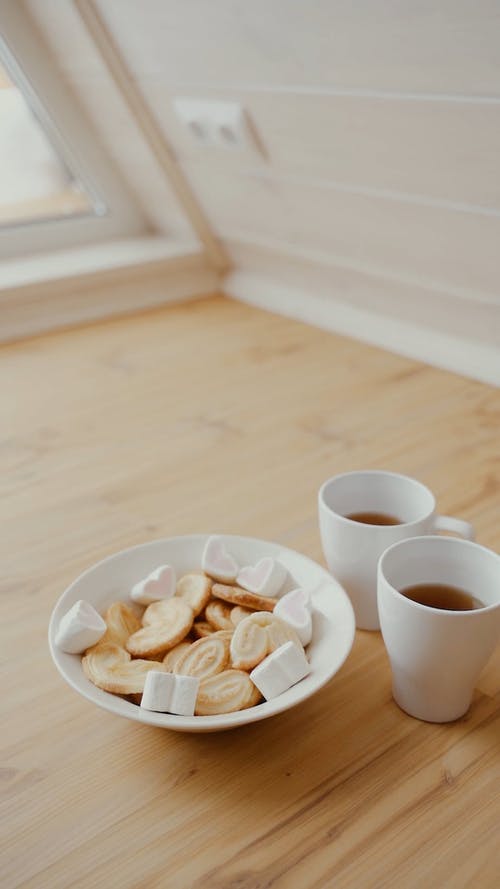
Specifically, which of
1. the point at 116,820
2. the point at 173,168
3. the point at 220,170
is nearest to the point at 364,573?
the point at 116,820

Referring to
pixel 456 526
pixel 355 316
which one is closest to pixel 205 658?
pixel 456 526

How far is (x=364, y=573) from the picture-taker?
2.28 feet

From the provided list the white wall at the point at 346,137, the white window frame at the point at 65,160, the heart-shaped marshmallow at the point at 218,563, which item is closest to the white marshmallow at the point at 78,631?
the heart-shaped marshmallow at the point at 218,563

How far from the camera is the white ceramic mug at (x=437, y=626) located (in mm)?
572

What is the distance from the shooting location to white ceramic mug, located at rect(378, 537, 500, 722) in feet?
1.88

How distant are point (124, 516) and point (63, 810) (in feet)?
1.39

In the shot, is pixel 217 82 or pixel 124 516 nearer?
pixel 124 516

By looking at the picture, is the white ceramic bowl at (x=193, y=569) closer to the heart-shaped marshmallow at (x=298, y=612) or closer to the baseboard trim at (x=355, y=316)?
the heart-shaped marshmallow at (x=298, y=612)

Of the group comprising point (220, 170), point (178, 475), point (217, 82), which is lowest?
point (178, 475)

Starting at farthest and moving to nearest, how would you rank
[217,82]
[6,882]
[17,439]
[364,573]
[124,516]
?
[217,82] → [17,439] → [124,516] → [364,573] → [6,882]

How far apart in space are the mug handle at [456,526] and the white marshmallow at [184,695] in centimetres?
24

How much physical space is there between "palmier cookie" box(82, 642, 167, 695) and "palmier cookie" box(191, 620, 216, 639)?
0.05 m

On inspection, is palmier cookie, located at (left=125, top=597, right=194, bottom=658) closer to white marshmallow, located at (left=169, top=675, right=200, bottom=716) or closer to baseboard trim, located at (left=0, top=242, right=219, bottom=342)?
white marshmallow, located at (left=169, top=675, right=200, bottom=716)

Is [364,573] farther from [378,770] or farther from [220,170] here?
[220,170]
